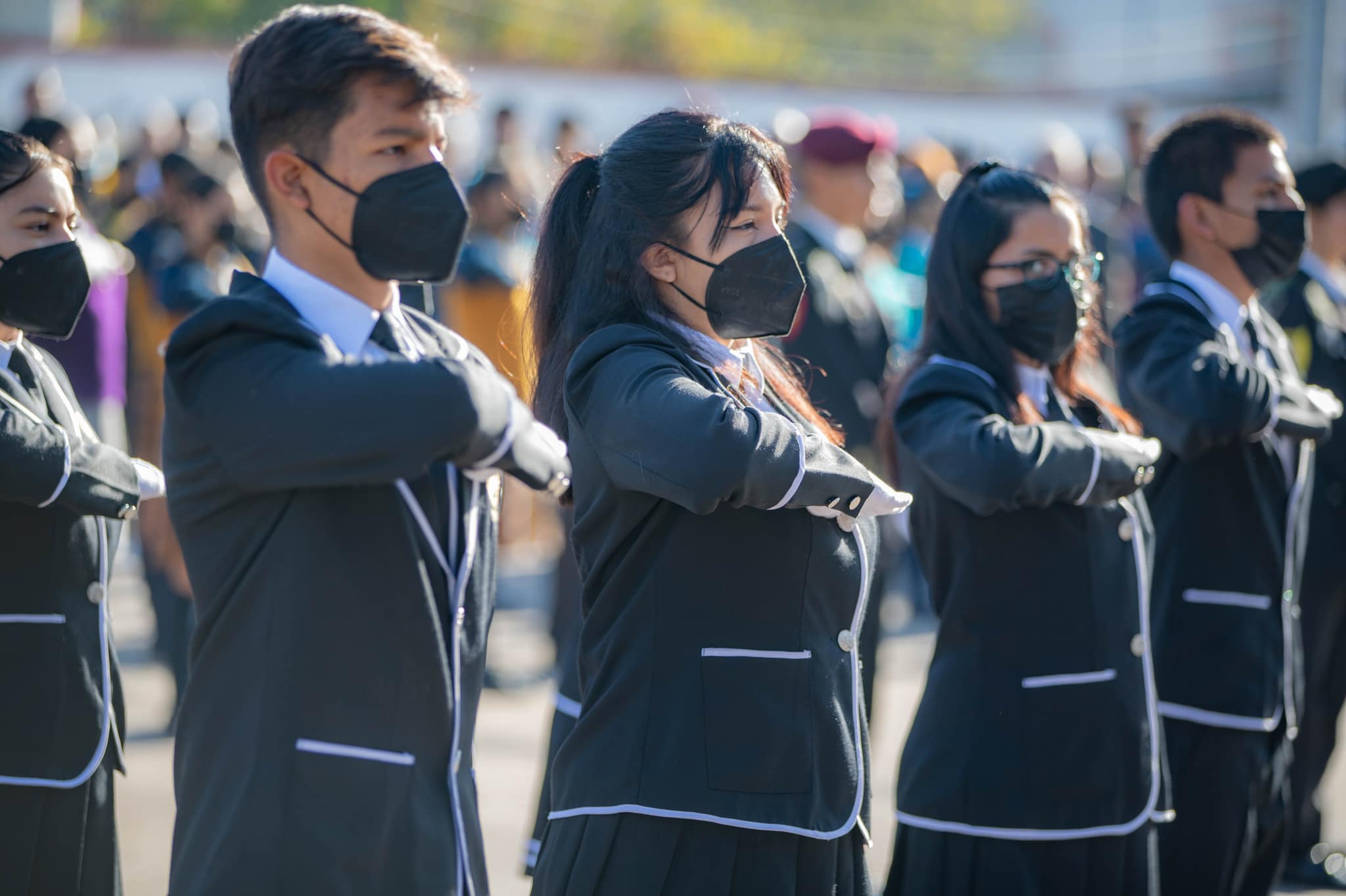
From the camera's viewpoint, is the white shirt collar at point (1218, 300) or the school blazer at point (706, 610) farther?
the white shirt collar at point (1218, 300)

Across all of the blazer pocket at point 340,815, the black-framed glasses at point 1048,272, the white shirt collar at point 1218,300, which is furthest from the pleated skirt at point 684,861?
the white shirt collar at point 1218,300

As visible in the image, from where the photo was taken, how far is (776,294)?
261 cm

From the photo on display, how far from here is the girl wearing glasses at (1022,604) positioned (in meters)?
2.99

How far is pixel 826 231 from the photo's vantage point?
5.41 m

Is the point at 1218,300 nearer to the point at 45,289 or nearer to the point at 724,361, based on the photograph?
the point at 724,361

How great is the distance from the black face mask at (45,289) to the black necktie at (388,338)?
41.3 inches

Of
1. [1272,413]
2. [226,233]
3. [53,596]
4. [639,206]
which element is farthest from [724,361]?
[226,233]

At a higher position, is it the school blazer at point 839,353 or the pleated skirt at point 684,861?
the school blazer at point 839,353

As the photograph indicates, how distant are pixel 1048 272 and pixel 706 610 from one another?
1.22 meters

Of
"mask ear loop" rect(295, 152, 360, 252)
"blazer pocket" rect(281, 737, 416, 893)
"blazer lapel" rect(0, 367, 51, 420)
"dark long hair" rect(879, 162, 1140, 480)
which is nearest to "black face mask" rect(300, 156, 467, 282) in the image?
"mask ear loop" rect(295, 152, 360, 252)

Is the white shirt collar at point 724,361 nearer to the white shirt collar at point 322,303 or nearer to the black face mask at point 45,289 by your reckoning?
the white shirt collar at point 322,303

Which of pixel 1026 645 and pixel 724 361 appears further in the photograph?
pixel 1026 645

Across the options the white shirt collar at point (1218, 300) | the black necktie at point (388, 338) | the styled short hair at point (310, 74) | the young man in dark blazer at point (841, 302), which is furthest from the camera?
the young man in dark blazer at point (841, 302)

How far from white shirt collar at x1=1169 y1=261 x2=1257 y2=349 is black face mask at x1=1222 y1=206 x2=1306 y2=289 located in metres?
0.08
